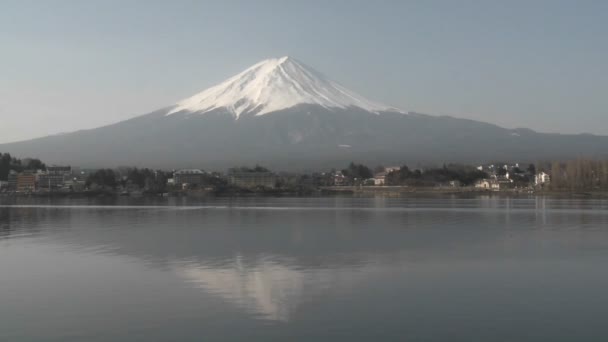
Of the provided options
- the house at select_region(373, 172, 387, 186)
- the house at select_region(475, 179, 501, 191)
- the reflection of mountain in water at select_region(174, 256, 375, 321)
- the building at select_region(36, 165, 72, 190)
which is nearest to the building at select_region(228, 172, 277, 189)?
the house at select_region(373, 172, 387, 186)

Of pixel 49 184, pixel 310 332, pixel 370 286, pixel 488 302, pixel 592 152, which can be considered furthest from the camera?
pixel 592 152

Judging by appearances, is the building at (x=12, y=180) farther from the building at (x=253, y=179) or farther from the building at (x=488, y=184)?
the building at (x=488, y=184)

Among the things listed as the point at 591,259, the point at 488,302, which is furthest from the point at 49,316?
the point at 591,259

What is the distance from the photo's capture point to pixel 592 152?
138875 mm

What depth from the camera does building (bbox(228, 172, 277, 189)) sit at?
83.9m

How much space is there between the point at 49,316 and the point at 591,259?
28.0 feet

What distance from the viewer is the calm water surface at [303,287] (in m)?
6.71

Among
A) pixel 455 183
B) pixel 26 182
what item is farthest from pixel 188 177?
pixel 455 183

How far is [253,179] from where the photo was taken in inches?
3376

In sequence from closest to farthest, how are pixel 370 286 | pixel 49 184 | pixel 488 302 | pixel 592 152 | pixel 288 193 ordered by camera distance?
pixel 488 302 < pixel 370 286 < pixel 288 193 < pixel 49 184 < pixel 592 152

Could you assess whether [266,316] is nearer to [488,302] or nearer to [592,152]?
[488,302]

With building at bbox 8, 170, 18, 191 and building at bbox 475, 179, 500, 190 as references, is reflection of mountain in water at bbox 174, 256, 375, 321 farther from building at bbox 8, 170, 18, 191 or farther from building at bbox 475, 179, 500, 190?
building at bbox 8, 170, 18, 191

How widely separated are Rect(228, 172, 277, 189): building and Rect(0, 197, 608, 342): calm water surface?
67.2 m

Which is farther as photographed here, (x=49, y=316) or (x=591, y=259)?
(x=591, y=259)
